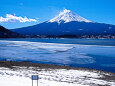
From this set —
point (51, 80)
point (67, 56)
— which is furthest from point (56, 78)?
point (67, 56)

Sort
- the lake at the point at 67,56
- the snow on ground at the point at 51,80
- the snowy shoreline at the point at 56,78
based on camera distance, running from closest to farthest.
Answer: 1. the snow on ground at the point at 51,80
2. the snowy shoreline at the point at 56,78
3. the lake at the point at 67,56

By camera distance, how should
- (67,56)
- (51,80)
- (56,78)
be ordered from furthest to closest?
(67,56), (56,78), (51,80)

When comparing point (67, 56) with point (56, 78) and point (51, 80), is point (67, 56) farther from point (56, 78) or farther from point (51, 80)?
point (51, 80)

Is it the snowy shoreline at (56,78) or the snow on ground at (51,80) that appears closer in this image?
the snow on ground at (51,80)

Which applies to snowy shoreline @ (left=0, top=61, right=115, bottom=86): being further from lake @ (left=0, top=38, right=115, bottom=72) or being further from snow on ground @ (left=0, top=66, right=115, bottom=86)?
lake @ (left=0, top=38, right=115, bottom=72)

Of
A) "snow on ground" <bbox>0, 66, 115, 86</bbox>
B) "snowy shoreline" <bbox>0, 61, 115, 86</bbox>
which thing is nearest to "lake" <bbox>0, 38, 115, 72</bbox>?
"snowy shoreline" <bbox>0, 61, 115, 86</bbox>

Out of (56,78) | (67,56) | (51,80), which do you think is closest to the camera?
(51,80)

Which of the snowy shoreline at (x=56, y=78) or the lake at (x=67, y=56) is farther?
the lake at (x=67, y=56)

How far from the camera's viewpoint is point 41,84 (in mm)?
8633

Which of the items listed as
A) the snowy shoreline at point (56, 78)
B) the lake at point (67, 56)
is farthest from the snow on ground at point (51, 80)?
the lake at point (67, 56)

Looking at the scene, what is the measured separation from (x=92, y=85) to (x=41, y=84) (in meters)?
2.81

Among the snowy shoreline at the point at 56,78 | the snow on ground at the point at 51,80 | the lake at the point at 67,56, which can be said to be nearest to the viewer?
the snow on ground at the point at 51,80

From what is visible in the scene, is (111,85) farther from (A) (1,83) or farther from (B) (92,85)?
(A) (1,83)

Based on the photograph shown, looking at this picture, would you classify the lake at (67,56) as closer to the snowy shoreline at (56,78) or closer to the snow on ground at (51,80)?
the snowy shoreline at (56,78)
